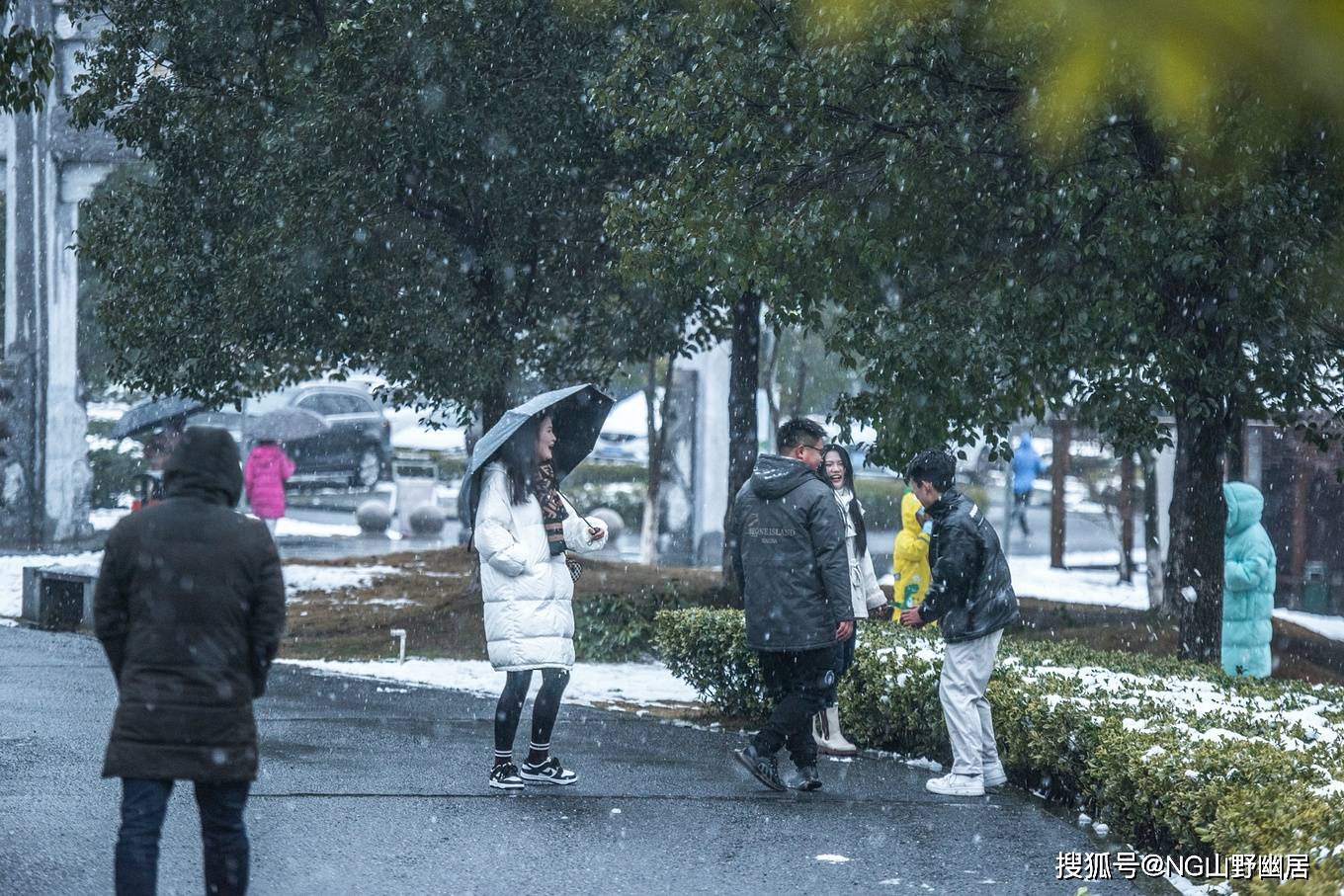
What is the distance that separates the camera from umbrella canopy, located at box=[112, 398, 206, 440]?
2084cm

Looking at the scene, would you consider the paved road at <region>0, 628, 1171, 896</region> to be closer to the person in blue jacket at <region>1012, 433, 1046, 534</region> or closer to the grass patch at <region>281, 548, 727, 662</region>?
the grass patch at <region>281, 548, 727, 662</region>

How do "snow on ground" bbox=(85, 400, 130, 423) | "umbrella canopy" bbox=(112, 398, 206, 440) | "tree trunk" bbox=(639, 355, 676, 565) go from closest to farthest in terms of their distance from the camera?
"umbrella canopy" bbox=(112, 398, 206, 440) → "tree trunk" bbox=(639, 355, 676, 565) → "snow on ground" bbox=(85, 400, 130, 423)

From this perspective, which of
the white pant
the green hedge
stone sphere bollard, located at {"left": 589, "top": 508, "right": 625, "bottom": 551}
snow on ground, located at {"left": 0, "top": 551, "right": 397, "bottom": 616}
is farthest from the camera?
stone sphere bollard, located at {"left": 589, "top": 508, "right": 625, "bottom": 551}

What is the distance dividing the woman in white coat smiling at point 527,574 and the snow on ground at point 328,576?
33.2 ft

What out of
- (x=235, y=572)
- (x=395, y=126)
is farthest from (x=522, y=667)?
(x=395, y=126)

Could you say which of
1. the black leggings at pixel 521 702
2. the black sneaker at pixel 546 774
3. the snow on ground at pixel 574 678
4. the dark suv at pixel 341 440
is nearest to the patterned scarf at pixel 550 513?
the black leggings at pixel 521 702

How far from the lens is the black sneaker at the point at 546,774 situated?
23.2 feet

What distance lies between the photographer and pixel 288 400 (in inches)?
1232

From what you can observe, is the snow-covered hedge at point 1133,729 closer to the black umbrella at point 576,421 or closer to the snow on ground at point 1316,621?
the black umbrella at point 576,421

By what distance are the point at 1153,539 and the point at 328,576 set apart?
9171 mm

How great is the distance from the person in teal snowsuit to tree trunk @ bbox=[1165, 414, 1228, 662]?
0.56 meters

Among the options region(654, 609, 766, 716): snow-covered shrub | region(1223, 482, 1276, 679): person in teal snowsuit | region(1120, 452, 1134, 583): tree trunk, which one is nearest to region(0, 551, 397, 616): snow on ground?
region(654, 609, 766, 716): snow-covered shrub

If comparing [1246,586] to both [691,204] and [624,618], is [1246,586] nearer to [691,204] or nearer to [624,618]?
[691,204]

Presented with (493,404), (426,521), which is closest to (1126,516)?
(493,404)
